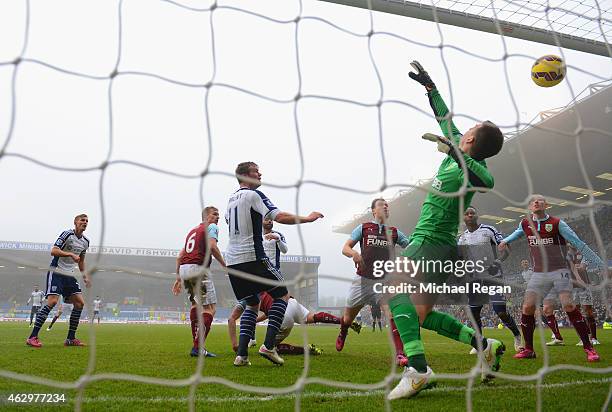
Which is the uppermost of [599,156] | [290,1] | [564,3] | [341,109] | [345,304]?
[599,156]

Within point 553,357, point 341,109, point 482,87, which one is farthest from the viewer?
point 553,357

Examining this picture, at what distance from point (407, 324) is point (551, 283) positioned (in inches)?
110

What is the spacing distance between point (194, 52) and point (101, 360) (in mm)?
2905

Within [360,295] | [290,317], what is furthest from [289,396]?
[360,295]

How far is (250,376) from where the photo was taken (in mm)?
3264

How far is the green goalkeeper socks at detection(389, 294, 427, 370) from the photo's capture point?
263cm

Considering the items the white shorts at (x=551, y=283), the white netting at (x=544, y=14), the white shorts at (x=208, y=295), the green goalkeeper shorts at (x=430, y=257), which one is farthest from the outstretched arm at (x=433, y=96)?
the white shorts at (x=208, y=295)

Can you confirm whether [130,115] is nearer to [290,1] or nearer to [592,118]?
[290,1]

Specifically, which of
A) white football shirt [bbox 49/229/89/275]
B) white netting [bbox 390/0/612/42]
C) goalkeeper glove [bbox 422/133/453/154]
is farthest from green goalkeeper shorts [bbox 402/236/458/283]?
white football shirt [bbox 49/229/89/275]

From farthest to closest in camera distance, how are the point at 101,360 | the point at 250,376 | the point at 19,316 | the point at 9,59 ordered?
1. the point at 19,316
2. the point at 101,360
3. the point at 250,376
4. the point at 9,59

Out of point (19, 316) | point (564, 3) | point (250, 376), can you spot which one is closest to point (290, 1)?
point (250, 376)

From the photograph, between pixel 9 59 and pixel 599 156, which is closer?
pixel 9 59

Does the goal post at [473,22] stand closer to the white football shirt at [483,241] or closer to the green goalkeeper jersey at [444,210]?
the green goalkeeper jersey at [444,210]

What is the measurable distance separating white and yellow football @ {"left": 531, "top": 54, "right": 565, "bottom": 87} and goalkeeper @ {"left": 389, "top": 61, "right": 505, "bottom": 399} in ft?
7.55
